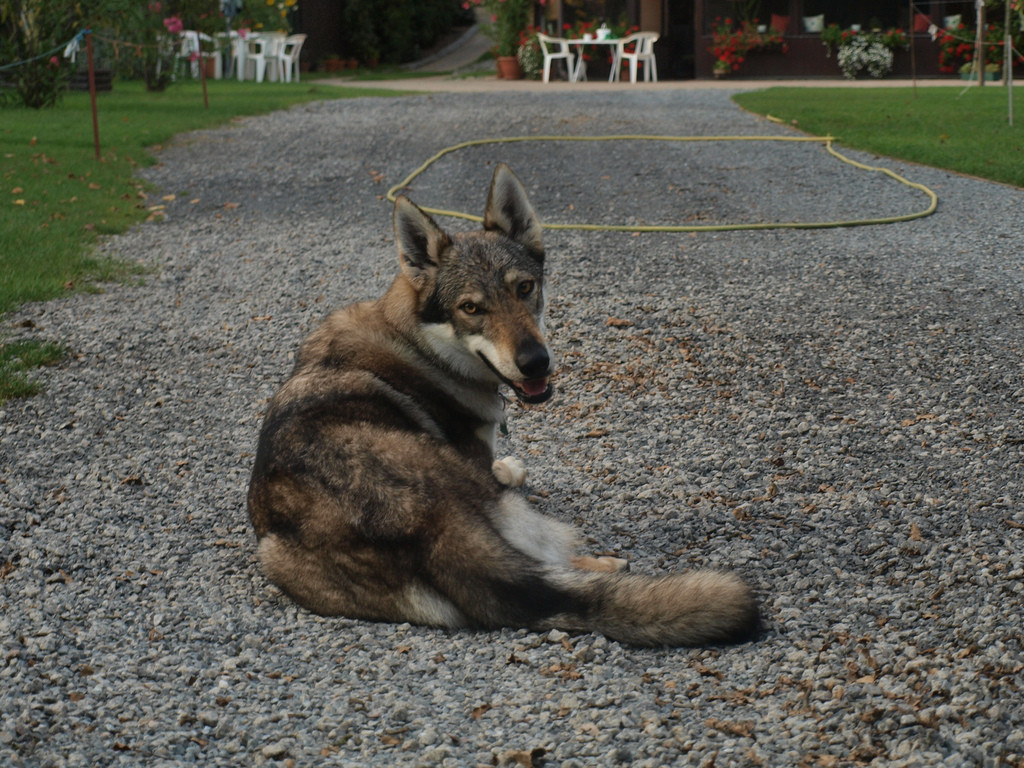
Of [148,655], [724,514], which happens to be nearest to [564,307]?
[724,514]

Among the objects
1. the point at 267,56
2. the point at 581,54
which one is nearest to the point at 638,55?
the point at 581,54

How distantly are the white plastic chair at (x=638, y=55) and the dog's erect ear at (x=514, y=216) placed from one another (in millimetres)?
23484

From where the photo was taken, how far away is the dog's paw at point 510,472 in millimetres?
4779

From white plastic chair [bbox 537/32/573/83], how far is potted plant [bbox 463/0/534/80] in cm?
115

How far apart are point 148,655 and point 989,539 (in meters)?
3.04

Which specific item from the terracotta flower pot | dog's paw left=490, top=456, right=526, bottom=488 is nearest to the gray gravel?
dog's paw left=490, top=456, right=526, bottom=488

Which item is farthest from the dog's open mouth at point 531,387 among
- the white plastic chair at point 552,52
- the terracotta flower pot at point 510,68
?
the terracotta flower pot at point 510,68

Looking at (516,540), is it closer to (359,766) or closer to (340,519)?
(340,519)

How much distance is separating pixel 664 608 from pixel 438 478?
850mm

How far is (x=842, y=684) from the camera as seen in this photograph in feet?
10.2

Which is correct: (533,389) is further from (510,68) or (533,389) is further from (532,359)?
(510,68)

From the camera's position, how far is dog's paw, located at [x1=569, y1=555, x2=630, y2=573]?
12.5ft

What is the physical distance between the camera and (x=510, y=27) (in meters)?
29.7

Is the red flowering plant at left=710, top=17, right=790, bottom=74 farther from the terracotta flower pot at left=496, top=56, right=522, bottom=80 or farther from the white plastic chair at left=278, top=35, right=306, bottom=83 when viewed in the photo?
the white plastic chair at left=278, top=35, right=306, bottom=83
